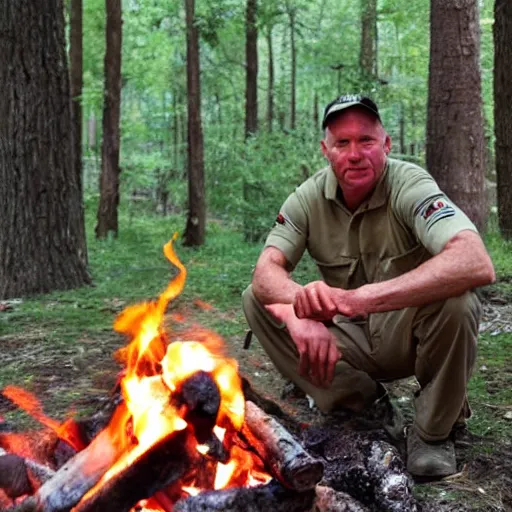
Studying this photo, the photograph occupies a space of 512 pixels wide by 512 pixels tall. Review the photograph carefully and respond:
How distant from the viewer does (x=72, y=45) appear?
11273 millimetres

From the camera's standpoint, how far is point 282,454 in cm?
217

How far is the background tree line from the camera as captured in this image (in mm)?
6184

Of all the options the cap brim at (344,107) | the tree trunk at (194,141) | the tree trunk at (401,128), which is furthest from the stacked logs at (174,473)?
the tree trunk at (401,128)

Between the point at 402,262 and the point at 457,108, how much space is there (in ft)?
12.1

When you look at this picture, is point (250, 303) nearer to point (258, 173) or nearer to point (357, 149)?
point (357, 149)

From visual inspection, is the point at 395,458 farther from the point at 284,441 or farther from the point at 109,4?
the point at 109,4

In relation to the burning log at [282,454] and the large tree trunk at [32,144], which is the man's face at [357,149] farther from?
the large tree trunk at [32,144]

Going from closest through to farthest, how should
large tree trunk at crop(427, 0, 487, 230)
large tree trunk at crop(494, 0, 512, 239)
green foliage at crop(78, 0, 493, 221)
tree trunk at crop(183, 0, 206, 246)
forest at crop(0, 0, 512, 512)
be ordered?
forest at crop(0, 0, 512, 512)
large tree trunk at crop(427, 0, 487, 230)
large tree trunk at crop(494, 0, 512, 239)
tree trunk at crop(183, 0, 206, 246)
green foliage at crop(78, 0, 493, 221)

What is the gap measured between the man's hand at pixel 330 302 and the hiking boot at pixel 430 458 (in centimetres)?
68

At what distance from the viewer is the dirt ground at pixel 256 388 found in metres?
2.63

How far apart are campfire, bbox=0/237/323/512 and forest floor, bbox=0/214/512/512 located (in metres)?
0.45

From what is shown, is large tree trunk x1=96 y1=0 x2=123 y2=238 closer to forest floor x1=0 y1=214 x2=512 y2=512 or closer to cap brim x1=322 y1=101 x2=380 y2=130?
forest floor x1=0 y1=214 x2=512 y2=512

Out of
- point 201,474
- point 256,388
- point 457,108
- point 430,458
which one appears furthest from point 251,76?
point 201,474

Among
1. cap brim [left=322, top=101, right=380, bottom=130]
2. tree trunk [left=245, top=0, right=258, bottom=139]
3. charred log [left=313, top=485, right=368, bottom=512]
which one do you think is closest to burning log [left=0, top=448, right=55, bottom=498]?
charred log [left=313, top=485, right=368, bottom=512]
